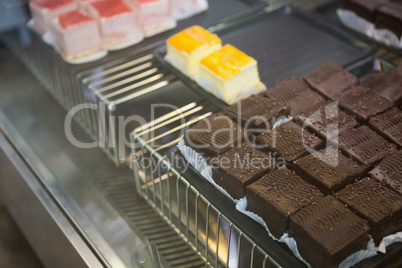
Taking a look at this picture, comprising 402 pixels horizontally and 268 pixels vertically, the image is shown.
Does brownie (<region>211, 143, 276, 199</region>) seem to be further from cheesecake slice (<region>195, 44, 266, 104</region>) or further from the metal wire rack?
cheesecake slice (<region>195, 44, 266, 104</region>)

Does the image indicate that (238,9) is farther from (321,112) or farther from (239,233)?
(239,233)

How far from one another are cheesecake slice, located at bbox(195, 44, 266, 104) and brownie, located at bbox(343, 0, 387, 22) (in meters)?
0.81

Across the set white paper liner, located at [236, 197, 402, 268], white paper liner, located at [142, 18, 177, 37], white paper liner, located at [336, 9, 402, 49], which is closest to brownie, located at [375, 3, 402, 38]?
white paper liner, located at [336, 9, 402, 49]

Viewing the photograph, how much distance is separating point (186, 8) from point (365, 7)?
3.29 ft

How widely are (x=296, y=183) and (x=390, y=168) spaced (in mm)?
370

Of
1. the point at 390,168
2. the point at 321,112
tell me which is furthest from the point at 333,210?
the point at 321,112

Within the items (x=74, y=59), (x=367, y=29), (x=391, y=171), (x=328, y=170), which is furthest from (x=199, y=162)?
(x=367, y=29)

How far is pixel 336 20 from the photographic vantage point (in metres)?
3.14

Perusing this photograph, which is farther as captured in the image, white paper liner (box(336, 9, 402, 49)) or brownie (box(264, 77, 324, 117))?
white paper liner (box(336, 9, 402, 49))

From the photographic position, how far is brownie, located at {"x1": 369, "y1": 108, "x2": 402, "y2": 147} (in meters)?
2.14

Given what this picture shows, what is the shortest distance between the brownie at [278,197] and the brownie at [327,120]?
0.31 m

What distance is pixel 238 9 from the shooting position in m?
3.16

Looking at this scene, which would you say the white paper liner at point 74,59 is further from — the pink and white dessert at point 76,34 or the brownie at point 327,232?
the brownie at point 327,232

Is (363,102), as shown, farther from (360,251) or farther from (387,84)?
(360,251)
